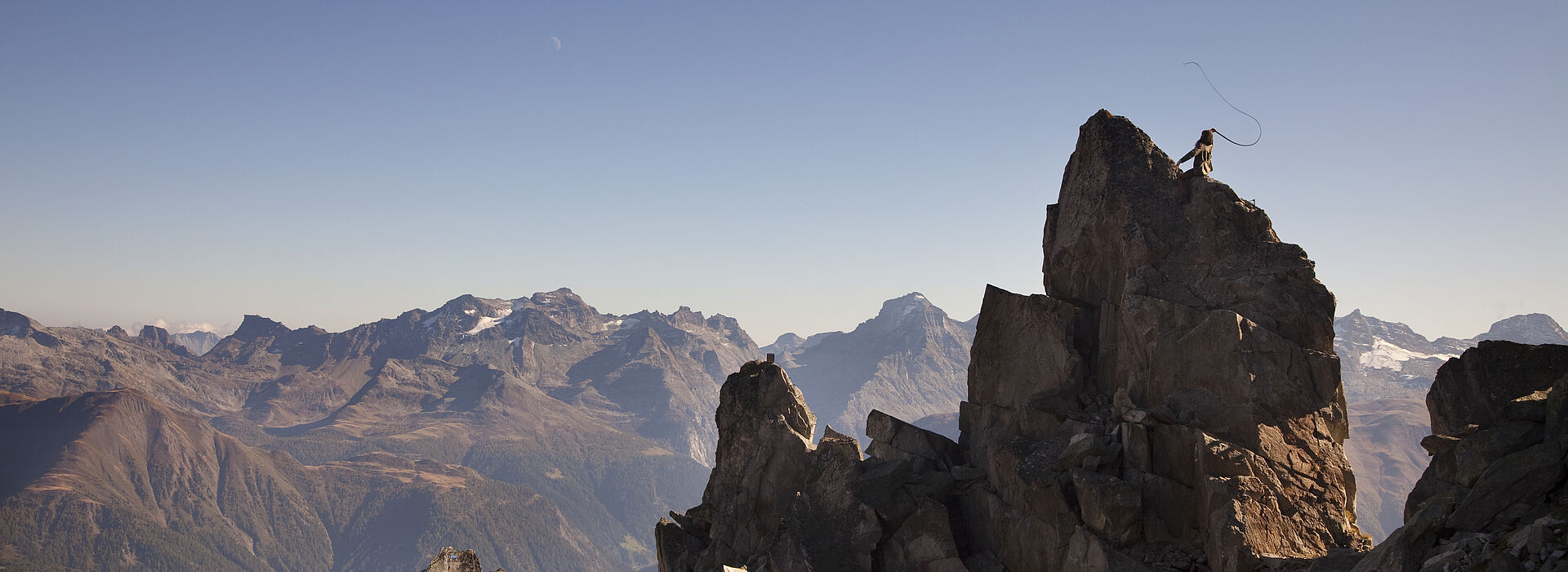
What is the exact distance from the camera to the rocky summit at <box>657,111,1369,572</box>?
120ft

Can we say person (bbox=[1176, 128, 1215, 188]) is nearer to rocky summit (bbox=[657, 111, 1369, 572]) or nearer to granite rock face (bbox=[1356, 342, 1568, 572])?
rocky summit (bbox=[657, 111, 1369, 572])

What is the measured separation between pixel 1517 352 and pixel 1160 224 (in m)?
15.9

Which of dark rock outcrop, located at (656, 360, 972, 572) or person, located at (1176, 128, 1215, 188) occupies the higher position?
person, located at (1176, 128, 1215, 188)

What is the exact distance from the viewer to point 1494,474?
2764 cm

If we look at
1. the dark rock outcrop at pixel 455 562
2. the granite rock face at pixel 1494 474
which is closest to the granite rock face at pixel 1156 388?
the granite rock face at pixel 1494 474

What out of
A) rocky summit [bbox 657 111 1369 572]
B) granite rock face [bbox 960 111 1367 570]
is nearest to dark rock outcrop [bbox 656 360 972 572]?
rocky summit [bbox 657 111 1369 572]

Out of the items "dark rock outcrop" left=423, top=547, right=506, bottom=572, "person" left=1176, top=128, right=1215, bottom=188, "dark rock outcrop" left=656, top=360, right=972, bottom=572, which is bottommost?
"dark rock outcrop" left=423, top=547, right=506, bottom=572

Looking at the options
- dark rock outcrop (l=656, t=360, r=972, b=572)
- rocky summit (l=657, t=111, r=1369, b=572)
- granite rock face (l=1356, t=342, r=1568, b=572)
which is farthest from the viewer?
dark rock outcrop (l=656, t=360, r=972, b=572)

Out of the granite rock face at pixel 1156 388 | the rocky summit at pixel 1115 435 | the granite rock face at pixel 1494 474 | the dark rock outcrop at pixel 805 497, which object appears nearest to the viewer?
the granite rock face at pixel 1494 474

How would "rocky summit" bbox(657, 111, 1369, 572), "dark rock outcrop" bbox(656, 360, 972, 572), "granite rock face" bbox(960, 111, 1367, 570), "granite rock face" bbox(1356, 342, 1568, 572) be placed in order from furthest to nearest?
"dark rock outcrop" bbox(656, 360, 972, 572) < "rocky summit" bbox(657, 111, 1369, 572) < "granite rock face" bbox(960, 111, 1367, 570) < "granite rock face" bbox(1356, 342, 1568, 572)

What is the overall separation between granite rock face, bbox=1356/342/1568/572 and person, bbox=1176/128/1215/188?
15.9 metres

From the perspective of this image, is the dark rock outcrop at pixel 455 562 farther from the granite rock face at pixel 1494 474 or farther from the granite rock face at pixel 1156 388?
the granite rock face at pixel 1494 474

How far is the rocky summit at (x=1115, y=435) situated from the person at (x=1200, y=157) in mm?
955

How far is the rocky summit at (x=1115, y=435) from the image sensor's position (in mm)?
36719
